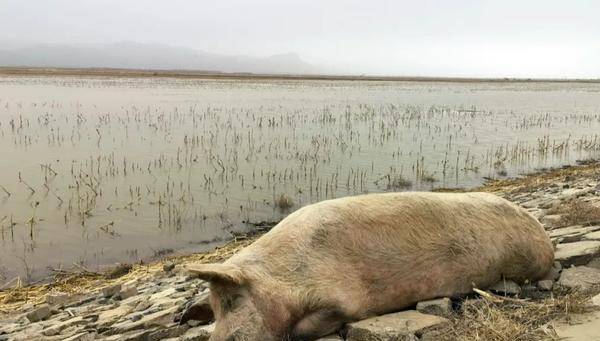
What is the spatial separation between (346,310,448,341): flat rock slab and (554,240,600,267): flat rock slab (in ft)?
7.05

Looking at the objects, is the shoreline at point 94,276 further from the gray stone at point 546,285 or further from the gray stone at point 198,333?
the gray stone at point 546,285

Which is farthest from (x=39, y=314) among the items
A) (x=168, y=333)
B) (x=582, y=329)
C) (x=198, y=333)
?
(x=582, y=329)

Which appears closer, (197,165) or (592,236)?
(592,236)

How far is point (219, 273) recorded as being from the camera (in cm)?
428

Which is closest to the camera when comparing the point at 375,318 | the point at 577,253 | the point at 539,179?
the point at 375,318

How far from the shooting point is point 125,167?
16734 millimetres

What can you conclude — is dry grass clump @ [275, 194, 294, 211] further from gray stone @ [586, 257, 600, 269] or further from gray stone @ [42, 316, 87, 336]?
gray stone @ [586, 257, 600, 269]

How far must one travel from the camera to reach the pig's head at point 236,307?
14.1 feet

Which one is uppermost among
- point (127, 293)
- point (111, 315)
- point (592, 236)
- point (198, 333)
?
point (592, 236)

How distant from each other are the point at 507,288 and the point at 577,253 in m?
1.14

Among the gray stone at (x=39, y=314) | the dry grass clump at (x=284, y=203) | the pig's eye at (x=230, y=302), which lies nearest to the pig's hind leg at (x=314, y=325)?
the pig's eye at (x=230, y=302)

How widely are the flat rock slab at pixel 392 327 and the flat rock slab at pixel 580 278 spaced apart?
1.54 meters

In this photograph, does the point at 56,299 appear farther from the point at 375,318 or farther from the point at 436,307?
the point at 436,307

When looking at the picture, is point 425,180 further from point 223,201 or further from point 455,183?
point 223,201
